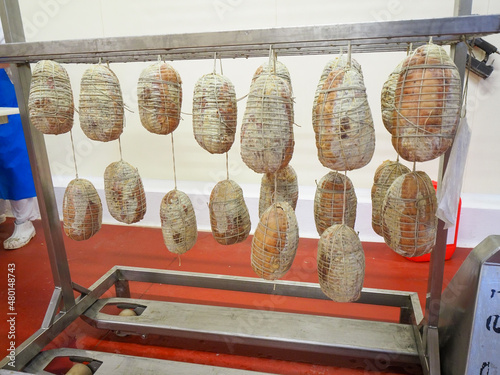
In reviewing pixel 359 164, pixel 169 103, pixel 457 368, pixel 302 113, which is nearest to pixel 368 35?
pixel 359 164

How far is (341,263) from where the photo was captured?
4.09 ft

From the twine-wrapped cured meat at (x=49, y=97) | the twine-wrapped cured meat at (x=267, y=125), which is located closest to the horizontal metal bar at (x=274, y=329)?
the twine-wrapped cured meat at (x=267, y=125)

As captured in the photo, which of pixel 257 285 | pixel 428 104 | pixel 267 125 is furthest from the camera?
pixel 257 285

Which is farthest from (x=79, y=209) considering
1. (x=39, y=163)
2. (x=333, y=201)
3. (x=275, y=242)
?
(x=333, y=201)

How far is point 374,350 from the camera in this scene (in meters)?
1.59

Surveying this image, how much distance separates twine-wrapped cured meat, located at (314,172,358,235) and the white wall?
4.93 feet

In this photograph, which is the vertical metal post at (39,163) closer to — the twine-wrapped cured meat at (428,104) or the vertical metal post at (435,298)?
the twine-wrapped cured meat at (428,104)

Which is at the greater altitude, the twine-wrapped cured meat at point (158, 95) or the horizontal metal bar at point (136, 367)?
the twine-wrapped cured meat at point (158, 95)

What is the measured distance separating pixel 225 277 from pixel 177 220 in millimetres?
637

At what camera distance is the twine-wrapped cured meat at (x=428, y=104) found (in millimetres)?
1019

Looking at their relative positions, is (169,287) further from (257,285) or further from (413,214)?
(413,214)

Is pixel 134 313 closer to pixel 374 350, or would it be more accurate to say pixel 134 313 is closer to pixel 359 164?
pixel 374 350

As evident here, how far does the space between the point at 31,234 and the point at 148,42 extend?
2664 millimetres

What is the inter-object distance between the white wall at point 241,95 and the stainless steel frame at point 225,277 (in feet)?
3.78
